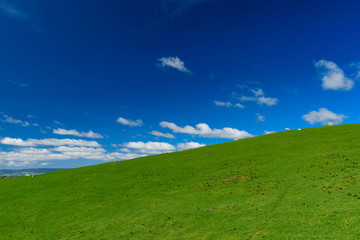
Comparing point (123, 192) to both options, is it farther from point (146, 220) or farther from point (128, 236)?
point (128, 236)

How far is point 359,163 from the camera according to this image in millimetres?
31594

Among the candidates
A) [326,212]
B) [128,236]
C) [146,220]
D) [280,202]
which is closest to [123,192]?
[146,220]

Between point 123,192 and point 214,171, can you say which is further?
point 214,171

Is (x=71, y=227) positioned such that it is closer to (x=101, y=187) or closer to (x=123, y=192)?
(x=123, y=192)

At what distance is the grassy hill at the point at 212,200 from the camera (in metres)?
18.5

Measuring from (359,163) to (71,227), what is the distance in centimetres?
4185

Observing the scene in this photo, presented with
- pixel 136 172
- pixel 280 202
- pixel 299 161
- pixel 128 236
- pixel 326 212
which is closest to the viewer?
pixel 326 212

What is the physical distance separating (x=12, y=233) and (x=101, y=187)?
1752 centimetres

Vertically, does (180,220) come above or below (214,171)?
below

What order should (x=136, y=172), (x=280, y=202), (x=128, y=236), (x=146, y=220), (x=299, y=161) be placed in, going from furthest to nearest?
(x=136, y=172) < (x=299, y=161) < (x=146, y=220) < (x=280, y=202) < (x=128, y=236)

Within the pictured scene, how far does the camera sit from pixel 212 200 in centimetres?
2802

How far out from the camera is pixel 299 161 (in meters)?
38.0

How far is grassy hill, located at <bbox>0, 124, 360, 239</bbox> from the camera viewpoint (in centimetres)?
1852

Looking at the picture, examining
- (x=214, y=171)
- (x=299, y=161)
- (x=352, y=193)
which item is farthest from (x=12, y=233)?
(x=299, y=161)
